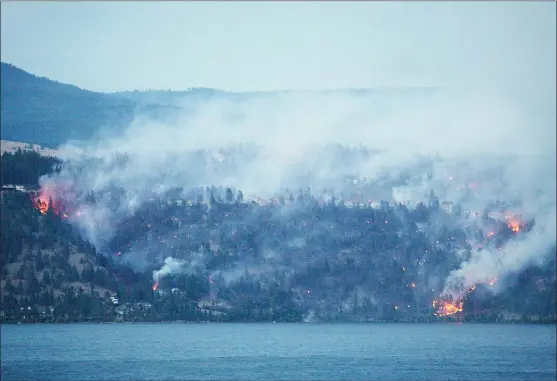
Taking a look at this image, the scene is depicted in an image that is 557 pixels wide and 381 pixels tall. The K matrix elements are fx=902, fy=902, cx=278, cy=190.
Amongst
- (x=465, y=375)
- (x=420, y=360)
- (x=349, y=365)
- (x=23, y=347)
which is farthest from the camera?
(x=23, y=347)

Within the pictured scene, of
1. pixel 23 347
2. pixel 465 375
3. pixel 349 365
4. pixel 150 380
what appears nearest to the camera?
pixel 150 380

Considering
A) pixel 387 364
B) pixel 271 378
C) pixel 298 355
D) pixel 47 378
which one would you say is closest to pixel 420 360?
pixel 387 364

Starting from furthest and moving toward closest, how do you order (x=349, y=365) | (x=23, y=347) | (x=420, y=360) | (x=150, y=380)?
1. (x=23, y=347)
2. (x=420, y=360)
3. (x=349, y=365)
4. (x=150, y=380)

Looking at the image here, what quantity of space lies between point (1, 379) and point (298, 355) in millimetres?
68290

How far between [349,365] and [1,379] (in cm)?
6401

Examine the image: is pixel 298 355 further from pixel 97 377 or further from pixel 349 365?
pixel 97 377

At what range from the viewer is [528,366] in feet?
573

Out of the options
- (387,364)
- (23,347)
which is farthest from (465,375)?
(23,347)

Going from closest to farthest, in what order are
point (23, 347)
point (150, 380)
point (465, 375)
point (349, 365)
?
point (150, 380) → point (465, 375) → point (349, 365) → point (23, 347)

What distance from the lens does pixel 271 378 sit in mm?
148500

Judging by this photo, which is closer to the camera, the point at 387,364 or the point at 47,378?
the point at 47,378

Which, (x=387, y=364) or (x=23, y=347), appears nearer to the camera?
(x=387, y=364)

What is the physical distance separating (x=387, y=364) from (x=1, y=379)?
2847 inches

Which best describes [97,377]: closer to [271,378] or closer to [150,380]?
[150,380]
